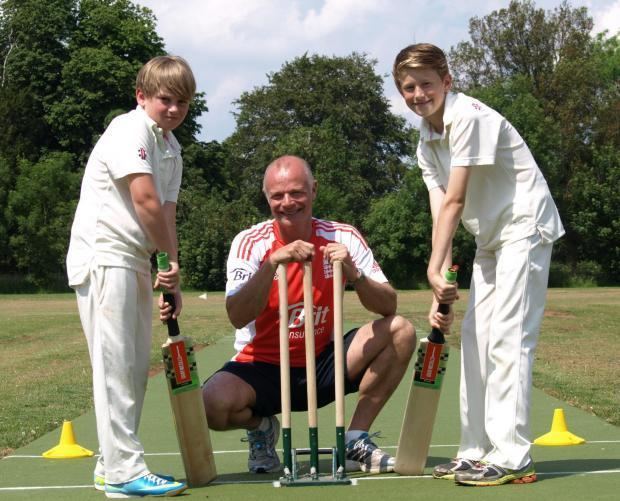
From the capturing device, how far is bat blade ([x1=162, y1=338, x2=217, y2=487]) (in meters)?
5.47

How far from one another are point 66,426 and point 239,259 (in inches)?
67.4

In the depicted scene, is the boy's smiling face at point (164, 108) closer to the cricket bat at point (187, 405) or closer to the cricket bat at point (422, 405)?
the cricket bat at point (187, 405)

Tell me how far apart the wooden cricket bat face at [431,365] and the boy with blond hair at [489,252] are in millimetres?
133

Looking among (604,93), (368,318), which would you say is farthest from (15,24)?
(368,318)

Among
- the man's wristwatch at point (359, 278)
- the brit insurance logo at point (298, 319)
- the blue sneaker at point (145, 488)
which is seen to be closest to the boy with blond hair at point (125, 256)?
the blue sneaker at point (145, 488)

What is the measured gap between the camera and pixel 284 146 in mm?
62125

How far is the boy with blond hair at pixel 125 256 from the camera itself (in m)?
5.20

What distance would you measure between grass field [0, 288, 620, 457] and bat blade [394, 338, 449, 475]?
2.67m

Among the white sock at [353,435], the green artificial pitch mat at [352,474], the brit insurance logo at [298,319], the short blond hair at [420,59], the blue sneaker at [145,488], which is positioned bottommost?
the green artificial pitch mat at [352,474]

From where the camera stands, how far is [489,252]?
223 inches

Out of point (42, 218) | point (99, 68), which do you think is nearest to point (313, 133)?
point (99, 68)

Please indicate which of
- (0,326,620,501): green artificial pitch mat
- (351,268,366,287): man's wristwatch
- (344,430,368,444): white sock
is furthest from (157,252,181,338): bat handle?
(344,430,368,444): white sock

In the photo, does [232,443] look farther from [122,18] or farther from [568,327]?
[122,18]

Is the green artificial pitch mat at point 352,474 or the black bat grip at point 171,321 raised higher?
the black bat grip at point 171,321
